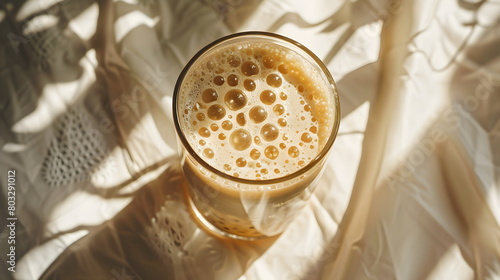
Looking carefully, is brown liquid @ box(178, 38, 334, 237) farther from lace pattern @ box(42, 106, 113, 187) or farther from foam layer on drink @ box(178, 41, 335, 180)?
lace pattern @ box(42, 106, 113, 187)

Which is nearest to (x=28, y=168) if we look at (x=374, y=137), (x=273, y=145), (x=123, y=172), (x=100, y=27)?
(x=123, y=172)

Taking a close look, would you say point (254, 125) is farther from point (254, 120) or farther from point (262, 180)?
point (262, 180)

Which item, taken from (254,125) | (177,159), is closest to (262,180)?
(254,125)

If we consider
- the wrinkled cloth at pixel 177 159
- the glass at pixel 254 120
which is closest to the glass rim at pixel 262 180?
the glass at pixel 254 120

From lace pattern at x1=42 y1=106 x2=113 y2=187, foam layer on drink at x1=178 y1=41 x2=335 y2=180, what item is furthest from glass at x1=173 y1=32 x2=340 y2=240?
lace pattern at x1=42 y1=106 x2=113 y2=187

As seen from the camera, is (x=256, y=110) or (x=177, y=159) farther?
(x=177, y=159)

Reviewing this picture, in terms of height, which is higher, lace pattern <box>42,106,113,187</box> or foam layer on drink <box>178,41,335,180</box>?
foam layer on drink <box>178,41,335,180</box>

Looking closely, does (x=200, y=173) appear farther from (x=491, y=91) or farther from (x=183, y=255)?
(x=491, y=91)
